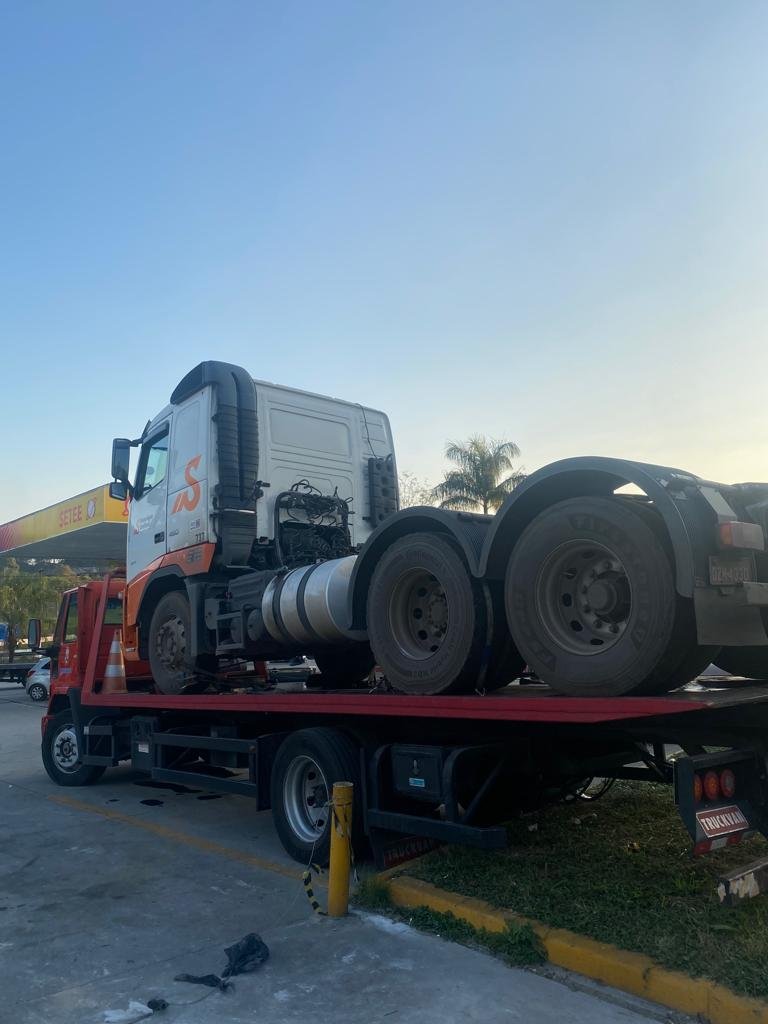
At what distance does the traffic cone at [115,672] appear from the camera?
31.6 feet

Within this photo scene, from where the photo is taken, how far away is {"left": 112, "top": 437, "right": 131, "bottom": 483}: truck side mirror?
896 centimetres

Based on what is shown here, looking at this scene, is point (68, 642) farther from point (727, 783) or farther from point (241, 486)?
point (727, 783)

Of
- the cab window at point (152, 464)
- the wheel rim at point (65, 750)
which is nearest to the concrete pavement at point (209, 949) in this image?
the wheel rim at point (65, 750)

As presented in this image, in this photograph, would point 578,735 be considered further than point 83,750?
No

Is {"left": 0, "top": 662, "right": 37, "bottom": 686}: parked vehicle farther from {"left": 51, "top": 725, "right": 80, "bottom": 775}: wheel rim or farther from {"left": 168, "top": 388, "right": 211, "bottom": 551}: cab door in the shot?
{"left": 168, "top": 388, "right": 211, "bottom": 551}: cab door

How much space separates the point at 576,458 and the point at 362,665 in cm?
410

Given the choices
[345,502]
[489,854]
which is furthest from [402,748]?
[345,502]

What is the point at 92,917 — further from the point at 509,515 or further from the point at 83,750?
the point at 83,750

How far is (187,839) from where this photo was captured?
7281 mm

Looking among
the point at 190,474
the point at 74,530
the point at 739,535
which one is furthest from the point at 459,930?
the point at 74,530

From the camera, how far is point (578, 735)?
5.02 m

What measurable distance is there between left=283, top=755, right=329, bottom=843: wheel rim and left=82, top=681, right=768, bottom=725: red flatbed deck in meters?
0.41

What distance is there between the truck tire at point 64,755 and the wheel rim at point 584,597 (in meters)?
7.11

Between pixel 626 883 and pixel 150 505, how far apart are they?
18.5 feet
